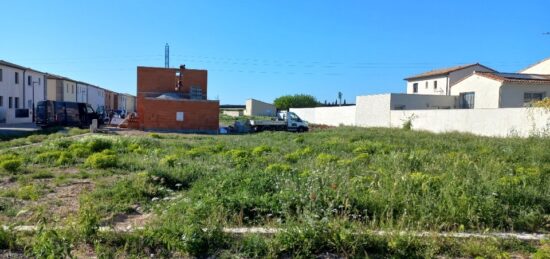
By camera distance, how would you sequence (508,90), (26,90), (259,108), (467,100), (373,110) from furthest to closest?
(259,108) < (26,90) < (373,110) < (467,100) < (508,90)

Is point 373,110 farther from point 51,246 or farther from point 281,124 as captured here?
point 51,246

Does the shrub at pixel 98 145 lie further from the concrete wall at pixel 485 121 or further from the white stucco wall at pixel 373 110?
the white stucco wall at pixel 373 110

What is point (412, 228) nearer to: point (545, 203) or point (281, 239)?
point (281, 239)

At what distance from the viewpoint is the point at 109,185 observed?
24.3ft

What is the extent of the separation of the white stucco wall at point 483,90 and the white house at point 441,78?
7.67 metres

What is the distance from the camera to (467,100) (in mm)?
35969

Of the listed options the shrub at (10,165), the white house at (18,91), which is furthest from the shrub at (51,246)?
the white house at (18,91)

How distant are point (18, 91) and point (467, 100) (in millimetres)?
44296

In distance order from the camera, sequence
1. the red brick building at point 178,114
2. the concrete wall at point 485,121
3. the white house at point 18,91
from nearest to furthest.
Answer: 1. the concrete wall at point 485,121
2. the red brick building at point 178,114
3. the white house at point 18,91

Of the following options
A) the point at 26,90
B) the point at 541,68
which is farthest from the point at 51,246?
the point at 541,68

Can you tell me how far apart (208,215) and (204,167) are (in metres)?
3.88

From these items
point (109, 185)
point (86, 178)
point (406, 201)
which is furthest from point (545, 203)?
point (86, 178)

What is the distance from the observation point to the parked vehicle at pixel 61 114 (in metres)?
28.3

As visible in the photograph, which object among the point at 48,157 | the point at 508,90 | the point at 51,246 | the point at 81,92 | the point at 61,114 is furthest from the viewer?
the point at 81,92
